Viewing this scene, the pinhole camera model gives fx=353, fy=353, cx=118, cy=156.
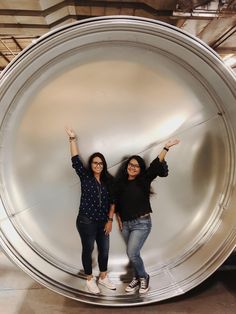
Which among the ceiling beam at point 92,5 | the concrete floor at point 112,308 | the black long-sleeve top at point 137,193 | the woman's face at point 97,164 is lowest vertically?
the concrete floor at point 112,308

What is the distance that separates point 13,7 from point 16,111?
1.23 metres

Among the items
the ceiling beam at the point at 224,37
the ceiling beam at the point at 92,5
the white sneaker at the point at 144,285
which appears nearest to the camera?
the white sneaker at the point at 144,285

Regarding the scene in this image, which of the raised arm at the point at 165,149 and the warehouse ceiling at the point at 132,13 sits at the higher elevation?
the warehouse ceiling at the point at 132,13

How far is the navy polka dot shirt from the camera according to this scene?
82.9 inches

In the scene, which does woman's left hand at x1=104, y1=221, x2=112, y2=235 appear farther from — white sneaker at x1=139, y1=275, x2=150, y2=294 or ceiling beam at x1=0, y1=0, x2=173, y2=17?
ceiling beam at x1=0, y1=0, x2=173, y2=17

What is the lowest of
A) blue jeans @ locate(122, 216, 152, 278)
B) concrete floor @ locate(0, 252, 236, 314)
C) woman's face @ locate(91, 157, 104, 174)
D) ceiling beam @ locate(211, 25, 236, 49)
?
concrete floor @ locate(0, 252, 236, 314)

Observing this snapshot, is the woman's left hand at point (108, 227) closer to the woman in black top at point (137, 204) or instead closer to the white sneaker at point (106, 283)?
the woman in black top at point (137, 204)

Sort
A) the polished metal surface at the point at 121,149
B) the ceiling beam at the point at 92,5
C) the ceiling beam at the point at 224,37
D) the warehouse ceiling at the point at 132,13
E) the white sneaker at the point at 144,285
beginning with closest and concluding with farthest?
1. the polished metal surface at the point at 121,149
2. the white sneaker at the point at 144,285
3. the warehouse ceiling at the point at 132,13
4. the ceiling beam at the point at 92,5
5. the ceiling beam at the point at 224,37

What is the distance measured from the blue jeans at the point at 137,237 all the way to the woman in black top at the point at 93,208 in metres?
0.13

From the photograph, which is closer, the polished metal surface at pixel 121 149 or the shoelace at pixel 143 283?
the polished metal surface at pixel 121 149

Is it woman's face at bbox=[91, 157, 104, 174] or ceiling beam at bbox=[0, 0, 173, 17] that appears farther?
ceiling beam at bbox=[0, 0, 173, 17]

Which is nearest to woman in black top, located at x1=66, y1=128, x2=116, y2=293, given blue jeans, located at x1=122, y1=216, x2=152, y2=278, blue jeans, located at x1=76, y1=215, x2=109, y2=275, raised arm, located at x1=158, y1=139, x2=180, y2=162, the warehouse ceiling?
blue jeans, located at x1=76, y1=215, x2=109, y2=275

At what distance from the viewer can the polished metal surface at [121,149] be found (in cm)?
206

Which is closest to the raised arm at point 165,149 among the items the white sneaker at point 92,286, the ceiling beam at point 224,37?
the white sneaker at point 92,286
